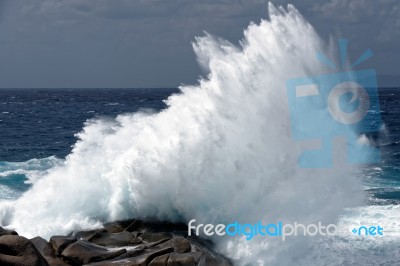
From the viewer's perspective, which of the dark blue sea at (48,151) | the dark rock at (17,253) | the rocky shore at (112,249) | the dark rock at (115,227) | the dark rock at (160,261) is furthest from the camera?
the dark blue sea at (48,151)

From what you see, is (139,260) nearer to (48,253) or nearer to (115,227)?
(48,253)

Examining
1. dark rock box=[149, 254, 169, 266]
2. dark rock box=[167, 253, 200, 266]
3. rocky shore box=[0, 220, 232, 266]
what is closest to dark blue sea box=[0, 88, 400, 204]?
rocky shore box=[0, 220, 232, 266]

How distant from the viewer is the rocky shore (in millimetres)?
11180

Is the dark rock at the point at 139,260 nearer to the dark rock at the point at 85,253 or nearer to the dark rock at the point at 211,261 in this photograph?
the dark rock at the point at 85,253

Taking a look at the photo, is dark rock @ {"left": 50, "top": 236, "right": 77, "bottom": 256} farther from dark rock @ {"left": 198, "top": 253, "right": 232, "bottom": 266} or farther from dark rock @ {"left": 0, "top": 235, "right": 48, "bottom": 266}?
dark rock @ {"left": 198, "top": 253, "right": 232, "bottom": 266}

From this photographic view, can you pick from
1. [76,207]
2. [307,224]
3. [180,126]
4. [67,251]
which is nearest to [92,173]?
[76,207]

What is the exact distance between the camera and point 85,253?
13336 millimetres

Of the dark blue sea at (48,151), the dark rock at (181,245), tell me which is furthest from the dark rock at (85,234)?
the dark blue sea at (48,151)

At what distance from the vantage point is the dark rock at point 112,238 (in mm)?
14664

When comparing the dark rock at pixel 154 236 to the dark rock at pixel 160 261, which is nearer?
the dark rock at pixel 160 261

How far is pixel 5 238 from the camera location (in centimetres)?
1133

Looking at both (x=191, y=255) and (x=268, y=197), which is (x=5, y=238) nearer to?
(x=191, y=255)

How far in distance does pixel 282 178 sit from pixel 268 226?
6.71 ft

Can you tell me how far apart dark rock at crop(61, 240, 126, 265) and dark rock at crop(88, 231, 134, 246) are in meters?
0.88
